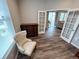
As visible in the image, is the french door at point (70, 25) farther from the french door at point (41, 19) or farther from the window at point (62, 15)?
the window at point (62, 15)

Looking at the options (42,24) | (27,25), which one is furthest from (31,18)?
(42,24)

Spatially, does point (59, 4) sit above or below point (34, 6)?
above

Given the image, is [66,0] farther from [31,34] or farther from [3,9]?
[3,9]

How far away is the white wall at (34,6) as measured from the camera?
4.76 metres

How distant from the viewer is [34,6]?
4.98m

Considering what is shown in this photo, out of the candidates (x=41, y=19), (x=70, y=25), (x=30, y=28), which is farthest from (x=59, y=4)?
(x=30, y=28)

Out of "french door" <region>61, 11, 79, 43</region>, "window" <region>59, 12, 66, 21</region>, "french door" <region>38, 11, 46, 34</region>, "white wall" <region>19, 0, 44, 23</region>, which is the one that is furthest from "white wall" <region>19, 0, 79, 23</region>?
"window" <region>59, 12, 66, 21</region>

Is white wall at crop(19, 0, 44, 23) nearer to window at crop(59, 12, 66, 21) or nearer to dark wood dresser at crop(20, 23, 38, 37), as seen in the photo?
dark wood dresser at crop(20, 23, 38, 37)

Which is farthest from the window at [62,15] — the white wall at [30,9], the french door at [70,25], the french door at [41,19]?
the french door at [70,25]

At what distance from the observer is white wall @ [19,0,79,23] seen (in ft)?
15.6

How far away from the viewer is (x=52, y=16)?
1001cm

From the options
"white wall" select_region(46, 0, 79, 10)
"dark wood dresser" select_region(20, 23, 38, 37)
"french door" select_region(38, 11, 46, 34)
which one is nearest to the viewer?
"white wall" select_region(46, 0, 79, 10)

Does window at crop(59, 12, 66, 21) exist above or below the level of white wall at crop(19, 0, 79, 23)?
below

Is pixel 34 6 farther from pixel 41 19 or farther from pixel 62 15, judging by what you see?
pixel 62 15
